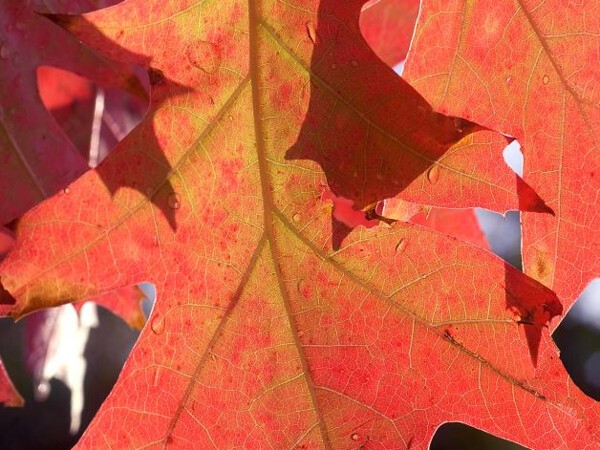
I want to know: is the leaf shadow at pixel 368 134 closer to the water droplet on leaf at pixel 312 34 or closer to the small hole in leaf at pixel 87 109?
the water droplet on leaf at pixel 312 34

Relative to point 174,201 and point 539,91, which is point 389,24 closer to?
point 539,91

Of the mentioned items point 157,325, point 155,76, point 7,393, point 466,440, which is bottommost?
point 466,440

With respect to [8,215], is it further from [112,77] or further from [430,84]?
[430,84]

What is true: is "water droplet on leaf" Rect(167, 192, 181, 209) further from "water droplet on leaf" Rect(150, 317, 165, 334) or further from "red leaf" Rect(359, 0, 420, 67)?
"red leaf" Rect(359, 0, 420, 67)

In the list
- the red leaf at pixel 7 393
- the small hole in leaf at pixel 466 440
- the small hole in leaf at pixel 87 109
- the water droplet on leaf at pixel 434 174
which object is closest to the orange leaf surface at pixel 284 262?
the water droplet on leaf at pixel 434 174

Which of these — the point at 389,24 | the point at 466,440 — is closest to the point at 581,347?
the point at 466,440

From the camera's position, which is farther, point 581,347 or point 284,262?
point 581,347

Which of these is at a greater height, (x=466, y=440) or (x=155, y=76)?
(x=155, y=76)
